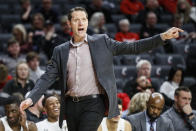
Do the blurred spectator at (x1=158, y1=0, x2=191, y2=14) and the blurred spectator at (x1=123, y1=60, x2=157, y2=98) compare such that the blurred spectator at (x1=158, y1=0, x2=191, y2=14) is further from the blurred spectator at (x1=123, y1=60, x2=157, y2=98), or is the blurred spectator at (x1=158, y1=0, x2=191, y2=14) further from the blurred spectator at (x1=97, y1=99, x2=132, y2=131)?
the blurred spectator at (x1=97, y1=99, x2=132, y2=131)

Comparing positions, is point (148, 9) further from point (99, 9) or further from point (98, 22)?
point (98, 22)

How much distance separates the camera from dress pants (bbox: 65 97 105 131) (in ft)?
11.1

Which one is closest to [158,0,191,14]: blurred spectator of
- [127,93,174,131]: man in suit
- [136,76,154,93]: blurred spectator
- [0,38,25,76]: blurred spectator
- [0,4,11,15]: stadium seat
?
[0,4,11,15]: stadium seat

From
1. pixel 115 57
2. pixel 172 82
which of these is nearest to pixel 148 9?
pixel 115 57

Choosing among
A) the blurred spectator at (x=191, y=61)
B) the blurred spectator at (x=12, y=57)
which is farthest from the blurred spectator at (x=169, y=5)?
the blurred spectator at (x=12, y=57)

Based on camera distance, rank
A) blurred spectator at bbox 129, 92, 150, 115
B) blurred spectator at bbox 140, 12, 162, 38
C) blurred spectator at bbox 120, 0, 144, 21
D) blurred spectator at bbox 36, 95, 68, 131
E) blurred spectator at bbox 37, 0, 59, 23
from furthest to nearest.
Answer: blurred spectator at bbox 120, 0, 144, 21 < blurred spectator at bbox 37, 0, 59, 23 < blurred spectator at bbox 140, 12, 162, 38 < blurred spectator at bbox 129, 92, 150, 115 < blurred spectator at bbox 36, 95, 68, 131

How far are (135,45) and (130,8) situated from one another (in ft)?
21.4

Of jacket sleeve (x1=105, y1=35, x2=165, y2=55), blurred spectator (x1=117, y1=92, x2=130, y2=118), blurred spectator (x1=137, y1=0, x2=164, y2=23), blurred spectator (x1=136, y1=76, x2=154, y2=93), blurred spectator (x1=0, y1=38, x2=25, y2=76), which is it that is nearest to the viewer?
jacket sleeve (x1=105, y1=35, x2=165, y2=55)

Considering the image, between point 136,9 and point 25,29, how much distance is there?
2.42 metres

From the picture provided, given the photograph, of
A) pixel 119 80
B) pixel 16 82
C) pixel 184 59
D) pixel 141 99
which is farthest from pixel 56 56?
pixel 184 59

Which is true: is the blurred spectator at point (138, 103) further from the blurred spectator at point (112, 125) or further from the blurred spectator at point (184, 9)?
the blurred spectator at point (184, 9)

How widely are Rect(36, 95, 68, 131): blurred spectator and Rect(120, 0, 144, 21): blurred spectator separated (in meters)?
4.66

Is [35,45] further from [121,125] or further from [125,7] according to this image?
[121,125]

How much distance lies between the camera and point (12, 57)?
25.4 feet
